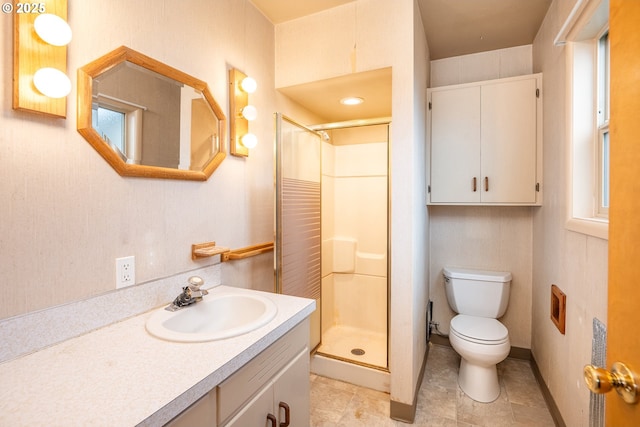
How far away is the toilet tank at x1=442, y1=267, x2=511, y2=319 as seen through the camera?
238 cm

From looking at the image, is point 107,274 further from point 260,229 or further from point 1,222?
point 260,229

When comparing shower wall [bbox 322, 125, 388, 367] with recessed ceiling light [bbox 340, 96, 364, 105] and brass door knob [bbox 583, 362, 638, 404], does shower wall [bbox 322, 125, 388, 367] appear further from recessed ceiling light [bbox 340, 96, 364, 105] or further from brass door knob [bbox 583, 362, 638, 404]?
brass door knob [bbox 583, 362, 638, 404]

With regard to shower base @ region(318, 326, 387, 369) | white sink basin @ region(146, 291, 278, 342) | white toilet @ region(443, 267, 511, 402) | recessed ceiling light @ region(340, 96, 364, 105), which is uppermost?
recessed ceiling light @ region(340, 96, 364, 105)

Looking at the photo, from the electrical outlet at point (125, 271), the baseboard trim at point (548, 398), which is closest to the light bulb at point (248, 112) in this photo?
the electrical outlet at point (125, 271)

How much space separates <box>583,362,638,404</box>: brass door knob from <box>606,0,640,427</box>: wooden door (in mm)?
15

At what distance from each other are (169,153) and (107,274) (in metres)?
0.57

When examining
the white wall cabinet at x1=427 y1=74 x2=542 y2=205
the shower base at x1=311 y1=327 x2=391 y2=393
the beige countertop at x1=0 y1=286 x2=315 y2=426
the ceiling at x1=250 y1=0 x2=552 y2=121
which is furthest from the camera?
the white wall cabinet at x1=427 y1=74 x2=542 y2=205

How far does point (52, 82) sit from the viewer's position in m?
0.94

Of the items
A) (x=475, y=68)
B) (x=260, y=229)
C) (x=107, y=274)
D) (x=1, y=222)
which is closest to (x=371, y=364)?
(x=260, y=229)

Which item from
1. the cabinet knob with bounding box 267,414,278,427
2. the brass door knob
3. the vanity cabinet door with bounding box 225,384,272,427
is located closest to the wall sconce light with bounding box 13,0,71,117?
the vanity cabinet door with bounding box 225,384,272,427

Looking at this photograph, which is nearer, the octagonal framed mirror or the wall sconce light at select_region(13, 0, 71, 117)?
the wall sconce light at select_region(13, 0, 71, 117)

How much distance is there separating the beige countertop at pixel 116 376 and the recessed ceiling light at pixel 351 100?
1878mm

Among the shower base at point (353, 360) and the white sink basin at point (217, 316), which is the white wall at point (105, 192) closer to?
the white sink basin at point (217, 316)

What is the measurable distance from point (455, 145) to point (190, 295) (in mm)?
2167
